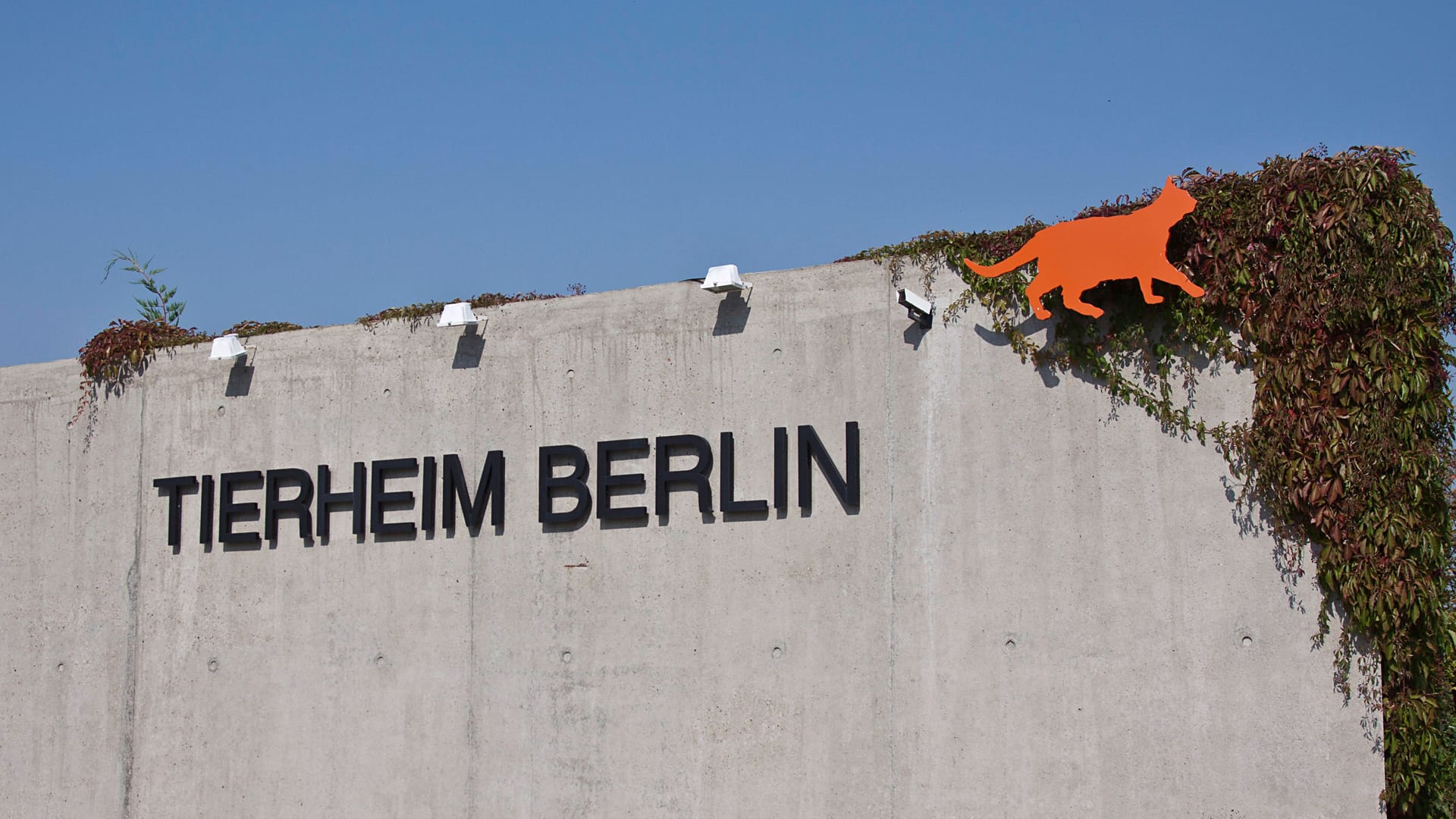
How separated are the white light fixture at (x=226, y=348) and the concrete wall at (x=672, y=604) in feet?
0.55

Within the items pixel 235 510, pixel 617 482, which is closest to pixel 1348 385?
pixel 617 482

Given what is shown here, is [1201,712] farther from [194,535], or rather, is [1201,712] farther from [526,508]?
[194,535]

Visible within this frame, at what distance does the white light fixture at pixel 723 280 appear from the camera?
25.6ft

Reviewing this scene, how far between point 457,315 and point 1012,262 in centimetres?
347

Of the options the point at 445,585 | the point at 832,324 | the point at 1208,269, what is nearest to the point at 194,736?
the point at 445,585

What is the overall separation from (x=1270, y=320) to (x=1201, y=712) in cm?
197

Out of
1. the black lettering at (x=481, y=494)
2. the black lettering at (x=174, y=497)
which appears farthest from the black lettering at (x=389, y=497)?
the black lettering at (x=174, y=497)

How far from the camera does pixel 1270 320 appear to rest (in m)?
6.73

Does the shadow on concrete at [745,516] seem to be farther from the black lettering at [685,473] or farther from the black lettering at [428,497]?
the black lettering at [428,497]

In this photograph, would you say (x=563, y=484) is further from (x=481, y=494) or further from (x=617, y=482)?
(x=481, y=494)

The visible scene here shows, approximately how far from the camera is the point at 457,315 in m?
8.51

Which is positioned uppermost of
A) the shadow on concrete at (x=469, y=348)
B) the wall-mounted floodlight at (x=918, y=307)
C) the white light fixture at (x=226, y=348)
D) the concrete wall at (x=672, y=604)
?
the white light fixture at (x=226, y=348)

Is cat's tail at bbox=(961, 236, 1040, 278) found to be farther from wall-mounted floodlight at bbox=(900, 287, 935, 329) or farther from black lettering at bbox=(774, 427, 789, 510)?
black lettering at bbox=(774, 427, 789, 510)

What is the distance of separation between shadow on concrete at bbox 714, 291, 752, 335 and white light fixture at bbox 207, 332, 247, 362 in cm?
345
